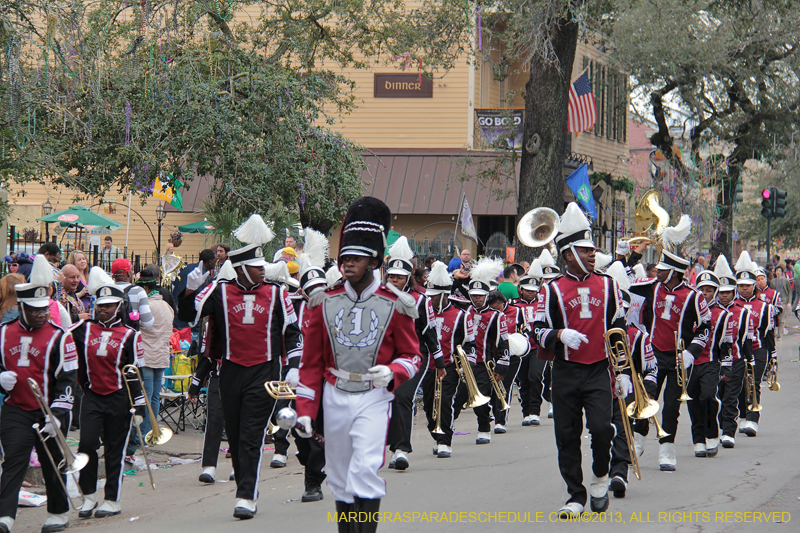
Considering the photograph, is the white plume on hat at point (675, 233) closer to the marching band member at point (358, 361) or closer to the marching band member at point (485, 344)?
the marching band member at point (485, 344)

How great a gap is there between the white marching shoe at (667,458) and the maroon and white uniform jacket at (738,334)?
1.84m

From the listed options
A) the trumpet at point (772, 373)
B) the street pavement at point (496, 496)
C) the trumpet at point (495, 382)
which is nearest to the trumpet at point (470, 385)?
the street pavement at point (496, 496)

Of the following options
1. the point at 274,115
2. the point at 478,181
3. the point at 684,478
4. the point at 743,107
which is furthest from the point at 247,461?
the point at 743,107

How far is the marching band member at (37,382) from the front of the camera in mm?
7207

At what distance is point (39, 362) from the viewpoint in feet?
24.0

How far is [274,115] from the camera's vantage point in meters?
16.9

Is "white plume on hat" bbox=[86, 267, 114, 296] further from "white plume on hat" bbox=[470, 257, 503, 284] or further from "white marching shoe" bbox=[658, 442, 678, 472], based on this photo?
"white marching shoe" bbox=[658, 442, 678, 472]

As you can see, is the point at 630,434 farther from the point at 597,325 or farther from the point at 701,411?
the point at 701,411

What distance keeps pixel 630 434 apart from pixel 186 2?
1238 cm

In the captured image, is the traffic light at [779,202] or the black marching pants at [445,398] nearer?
the black marching pants at [445,398]

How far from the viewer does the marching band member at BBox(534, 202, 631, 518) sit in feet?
24.8

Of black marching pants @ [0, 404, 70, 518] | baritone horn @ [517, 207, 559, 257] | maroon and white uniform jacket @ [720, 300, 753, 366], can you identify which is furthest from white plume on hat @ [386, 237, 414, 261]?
baritone horn @ [517, 207, 559, 257]

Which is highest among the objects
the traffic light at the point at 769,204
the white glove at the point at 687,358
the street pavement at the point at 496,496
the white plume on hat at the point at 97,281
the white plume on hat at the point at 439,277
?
the traffic light at the point at 769,204

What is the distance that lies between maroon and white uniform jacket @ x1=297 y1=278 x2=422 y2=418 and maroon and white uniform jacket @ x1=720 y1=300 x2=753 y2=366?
19.6ft
